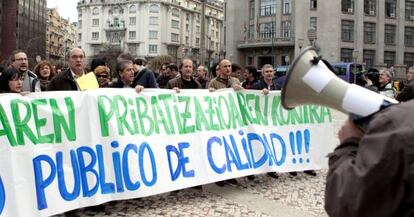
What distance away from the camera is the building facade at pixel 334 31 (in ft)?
212

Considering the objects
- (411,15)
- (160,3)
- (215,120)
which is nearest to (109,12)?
(160,3)

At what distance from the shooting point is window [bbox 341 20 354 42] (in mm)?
65500

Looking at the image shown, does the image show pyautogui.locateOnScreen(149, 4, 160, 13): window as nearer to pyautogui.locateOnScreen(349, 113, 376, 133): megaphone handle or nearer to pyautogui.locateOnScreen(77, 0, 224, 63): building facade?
pyautogui.locateOnScreen(77, 0, 224, 63): building facade

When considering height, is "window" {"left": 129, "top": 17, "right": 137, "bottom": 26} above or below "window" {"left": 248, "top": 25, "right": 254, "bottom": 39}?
above

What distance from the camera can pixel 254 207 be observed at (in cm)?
536

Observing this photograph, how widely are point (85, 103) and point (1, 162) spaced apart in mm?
1017

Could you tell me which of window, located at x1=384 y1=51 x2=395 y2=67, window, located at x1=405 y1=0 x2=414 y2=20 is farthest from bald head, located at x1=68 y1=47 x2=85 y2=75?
window, located at x1=405 y1=0 x2=414 y2=20

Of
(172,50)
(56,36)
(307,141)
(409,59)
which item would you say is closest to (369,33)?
(409,59)

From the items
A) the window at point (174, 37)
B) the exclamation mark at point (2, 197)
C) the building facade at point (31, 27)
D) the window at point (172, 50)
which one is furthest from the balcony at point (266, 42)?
the exclamation mark at point (2, 197)

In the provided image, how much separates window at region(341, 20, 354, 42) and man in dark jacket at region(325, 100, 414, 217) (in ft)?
219

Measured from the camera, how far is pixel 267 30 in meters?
71.9

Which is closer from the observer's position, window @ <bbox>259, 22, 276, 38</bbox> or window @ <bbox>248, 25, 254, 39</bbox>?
window @ <bbox>259, 22, 276, 38</bbox>

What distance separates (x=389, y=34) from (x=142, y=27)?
67794mm

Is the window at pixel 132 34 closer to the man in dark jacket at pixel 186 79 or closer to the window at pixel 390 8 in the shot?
the window at pixel 390 8
